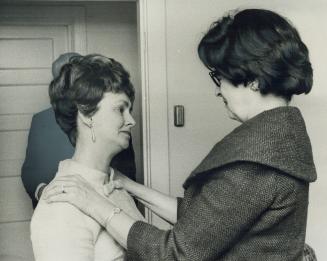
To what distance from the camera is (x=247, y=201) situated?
963 millimetres

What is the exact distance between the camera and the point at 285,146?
99cm

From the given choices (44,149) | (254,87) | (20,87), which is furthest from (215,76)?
(20,87)

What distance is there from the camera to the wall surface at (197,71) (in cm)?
213

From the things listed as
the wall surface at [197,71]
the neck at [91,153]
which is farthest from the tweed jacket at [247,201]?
the wall surface at [197,71]

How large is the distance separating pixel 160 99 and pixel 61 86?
94cm

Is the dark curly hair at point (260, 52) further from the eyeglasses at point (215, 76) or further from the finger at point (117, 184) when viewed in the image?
the finger at point (117, 184)

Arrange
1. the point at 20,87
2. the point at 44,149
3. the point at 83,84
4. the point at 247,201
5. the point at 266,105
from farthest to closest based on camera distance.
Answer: the point at 20,87 < the point at 44,149 < the point at 83,84 < the point at 266,105 < the point at 247,201

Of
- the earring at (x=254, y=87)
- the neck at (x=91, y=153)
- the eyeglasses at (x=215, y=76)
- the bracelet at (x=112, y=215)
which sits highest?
the eyeglasses at (x=215, y=76)

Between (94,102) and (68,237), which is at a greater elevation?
(94,102)

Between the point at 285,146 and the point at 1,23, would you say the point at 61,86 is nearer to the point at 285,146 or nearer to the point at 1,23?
the point at 285,146

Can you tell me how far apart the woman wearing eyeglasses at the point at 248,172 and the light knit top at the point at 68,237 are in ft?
0.10

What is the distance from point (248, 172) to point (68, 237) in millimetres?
416

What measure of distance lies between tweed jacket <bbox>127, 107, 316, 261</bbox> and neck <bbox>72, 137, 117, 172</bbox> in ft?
0.82

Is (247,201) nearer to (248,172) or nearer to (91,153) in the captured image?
(248,172)
